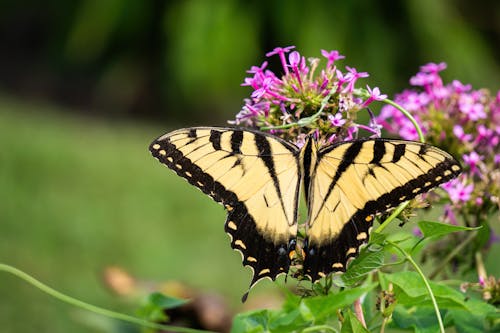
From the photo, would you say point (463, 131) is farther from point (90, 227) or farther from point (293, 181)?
point (90, 227)

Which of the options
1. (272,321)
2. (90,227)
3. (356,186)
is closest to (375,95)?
(356,186)

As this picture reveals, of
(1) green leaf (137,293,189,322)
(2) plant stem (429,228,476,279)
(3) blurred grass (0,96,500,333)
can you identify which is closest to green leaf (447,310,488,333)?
(2) plant stem (429,228,476,279)

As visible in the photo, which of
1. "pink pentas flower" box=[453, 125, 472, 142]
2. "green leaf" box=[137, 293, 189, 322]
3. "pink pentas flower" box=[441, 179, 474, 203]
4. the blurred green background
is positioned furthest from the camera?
the blurred green background

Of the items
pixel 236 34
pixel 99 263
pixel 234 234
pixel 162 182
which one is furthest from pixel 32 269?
pixel 236 34

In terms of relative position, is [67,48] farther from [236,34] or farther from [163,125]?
[236,34]

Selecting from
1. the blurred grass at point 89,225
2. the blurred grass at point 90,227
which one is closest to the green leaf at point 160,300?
the blurred grass at point 90,227

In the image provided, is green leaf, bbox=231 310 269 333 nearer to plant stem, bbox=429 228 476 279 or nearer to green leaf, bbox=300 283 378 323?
green leaf, bbox=300 283 378 323
